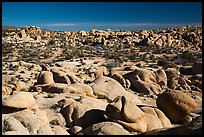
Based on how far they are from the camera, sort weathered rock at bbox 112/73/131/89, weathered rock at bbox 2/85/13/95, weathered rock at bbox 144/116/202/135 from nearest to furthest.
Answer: weathered rock at bbox 144/116/202/135
weathered rock at bbox 2/85/13/95
weathered rock at bbox 112/73/131/89

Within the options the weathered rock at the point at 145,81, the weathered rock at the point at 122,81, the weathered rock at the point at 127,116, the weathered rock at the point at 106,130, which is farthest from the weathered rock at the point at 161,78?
the weathered rock at the point at 106,130

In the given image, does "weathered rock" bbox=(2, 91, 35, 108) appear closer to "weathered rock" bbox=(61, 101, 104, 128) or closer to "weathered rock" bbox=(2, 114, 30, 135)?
"weathered rock" bbox=(2, 114, 30, 135)

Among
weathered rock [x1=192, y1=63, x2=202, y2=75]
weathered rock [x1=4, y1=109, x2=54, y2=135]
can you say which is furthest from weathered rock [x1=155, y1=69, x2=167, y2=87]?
weathered rock [x1=4, y1=109, x2=54, y2=135]

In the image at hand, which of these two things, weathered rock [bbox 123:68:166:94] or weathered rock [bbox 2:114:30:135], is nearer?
weathered rock [bbox 2:114:30:135]

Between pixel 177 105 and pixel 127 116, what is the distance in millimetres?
2646

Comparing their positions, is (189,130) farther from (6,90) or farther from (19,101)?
(6,90)

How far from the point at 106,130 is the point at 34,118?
242 cm

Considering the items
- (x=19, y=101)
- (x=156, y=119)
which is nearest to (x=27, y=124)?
(x=19, y=101)

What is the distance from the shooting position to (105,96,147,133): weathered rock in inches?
383

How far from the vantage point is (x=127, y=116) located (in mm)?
9688

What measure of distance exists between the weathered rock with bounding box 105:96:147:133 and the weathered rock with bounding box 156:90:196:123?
5.99 ft

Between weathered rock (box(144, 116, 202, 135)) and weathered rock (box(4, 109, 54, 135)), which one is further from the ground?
weathered rock (box(144, 116, 202, 135))

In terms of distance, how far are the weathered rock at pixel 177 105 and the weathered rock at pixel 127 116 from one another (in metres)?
1.83

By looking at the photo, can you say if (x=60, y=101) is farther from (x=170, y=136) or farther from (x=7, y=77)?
(x=7, y=77)
